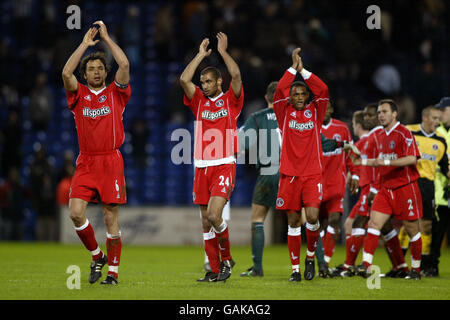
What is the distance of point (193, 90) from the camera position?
9.19 m

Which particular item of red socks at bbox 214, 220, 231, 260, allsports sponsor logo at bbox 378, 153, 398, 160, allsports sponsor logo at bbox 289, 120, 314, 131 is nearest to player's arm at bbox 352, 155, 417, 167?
allsports sponsor logo at bbox 378, 153, 398, 160

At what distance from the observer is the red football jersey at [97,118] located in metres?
8.45

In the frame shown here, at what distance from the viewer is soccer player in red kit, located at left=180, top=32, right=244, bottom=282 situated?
8.90 m

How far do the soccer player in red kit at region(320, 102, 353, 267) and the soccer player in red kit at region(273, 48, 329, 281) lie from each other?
120 centimetres

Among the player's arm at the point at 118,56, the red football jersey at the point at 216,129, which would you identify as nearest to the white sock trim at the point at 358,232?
the red football jersey at the point at 216,129

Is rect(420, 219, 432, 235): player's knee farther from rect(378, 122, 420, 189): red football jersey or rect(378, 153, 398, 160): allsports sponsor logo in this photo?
rect(378, 153, 398, 160): allsports sponsor logo

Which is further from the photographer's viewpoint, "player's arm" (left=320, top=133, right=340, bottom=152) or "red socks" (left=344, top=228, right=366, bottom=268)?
"red socks" (left=344, top=228, right=366, bottom=268)

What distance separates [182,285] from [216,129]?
1.90 m

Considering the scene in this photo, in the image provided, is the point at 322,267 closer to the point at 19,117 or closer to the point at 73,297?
the point at 73,297

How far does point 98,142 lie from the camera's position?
845 cm

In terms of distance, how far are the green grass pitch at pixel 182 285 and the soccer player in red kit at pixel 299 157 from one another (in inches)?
22.8

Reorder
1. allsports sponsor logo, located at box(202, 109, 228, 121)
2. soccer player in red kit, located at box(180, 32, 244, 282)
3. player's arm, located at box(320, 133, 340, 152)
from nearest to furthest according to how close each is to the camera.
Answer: soccer player in red kit, located at box(180, 32, 244, 282)
allsports sponsor logo, located at box(202, 109, 228, 121)
player's arm, located at box(320, 133, 340, 152)

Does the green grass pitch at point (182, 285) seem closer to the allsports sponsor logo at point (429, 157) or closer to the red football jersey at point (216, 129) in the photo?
the red football jersey at point (216, 129)

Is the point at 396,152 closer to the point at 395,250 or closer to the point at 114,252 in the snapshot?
the point at 395,250
